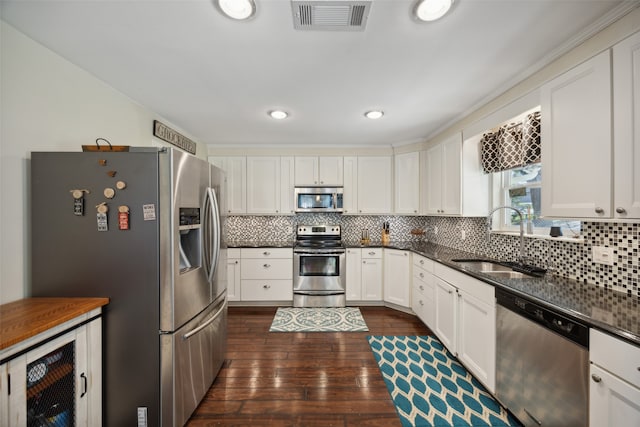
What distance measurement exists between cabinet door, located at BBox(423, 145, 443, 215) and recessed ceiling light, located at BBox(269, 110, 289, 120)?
202 cm

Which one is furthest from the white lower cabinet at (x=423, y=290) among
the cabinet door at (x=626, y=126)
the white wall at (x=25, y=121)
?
the white wall at (x=25, y=121)

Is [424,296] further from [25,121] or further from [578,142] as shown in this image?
[25,121]

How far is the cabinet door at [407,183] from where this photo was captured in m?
3.68

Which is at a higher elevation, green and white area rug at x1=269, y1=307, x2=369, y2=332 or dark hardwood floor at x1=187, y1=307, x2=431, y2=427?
green and white area rug at x1=269, y1=307, x2=369, y2=332

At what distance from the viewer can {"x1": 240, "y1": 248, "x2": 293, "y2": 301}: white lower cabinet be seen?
12.0 feet

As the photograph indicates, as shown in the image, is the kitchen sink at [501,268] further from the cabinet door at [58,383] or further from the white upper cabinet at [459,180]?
the cabinet door at [58,383]

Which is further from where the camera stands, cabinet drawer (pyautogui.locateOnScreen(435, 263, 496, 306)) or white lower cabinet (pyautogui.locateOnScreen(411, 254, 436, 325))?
white lower cabinet (pyautogui.locateOnScreen(411, 254, 436, 325))

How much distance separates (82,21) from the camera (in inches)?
54.6

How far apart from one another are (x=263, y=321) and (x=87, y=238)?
225 cm

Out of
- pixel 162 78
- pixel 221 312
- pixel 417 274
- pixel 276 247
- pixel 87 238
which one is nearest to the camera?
pixel 87 238

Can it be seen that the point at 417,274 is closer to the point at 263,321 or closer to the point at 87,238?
the point at 263,321

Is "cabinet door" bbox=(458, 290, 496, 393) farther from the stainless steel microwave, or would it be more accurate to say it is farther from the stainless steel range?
the stainless steel microwave

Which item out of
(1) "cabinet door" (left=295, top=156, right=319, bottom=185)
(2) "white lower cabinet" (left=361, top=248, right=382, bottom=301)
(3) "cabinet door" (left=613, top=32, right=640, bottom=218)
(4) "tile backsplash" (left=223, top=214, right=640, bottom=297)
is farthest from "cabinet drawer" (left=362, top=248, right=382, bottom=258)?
(3) "cabinet door" (left=613, top=32, right=640, bottom=218)

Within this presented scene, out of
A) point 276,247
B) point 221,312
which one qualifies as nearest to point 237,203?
point 276,247
